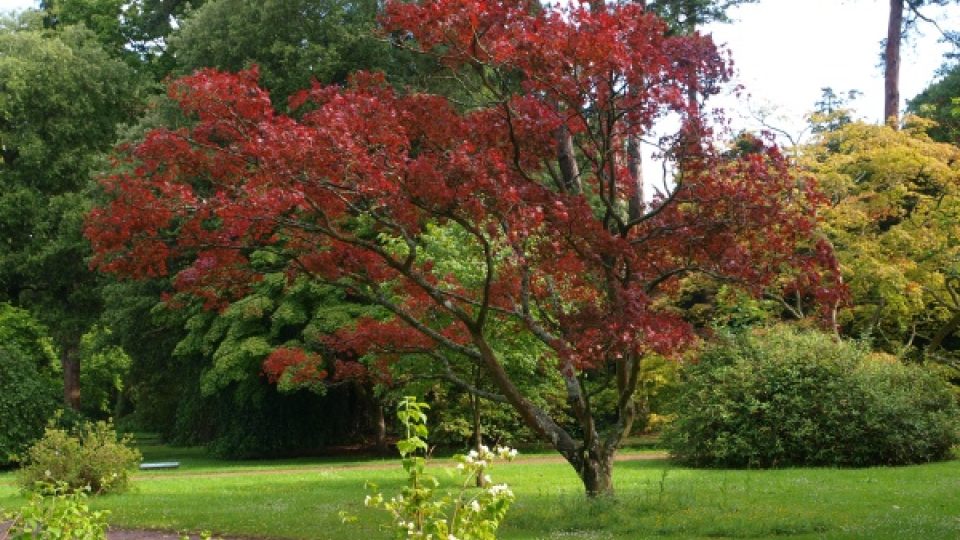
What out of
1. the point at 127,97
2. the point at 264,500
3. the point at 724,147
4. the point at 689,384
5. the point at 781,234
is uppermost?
the point at 127,97

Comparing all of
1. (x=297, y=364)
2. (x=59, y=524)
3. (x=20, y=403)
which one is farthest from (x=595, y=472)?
(x=20, y=403)

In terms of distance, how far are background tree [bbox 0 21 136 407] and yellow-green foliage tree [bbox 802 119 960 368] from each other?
69.2 ft

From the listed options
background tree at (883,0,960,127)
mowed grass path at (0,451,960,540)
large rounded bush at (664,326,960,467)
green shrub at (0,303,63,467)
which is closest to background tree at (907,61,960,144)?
background tree at (883,0,960,127)

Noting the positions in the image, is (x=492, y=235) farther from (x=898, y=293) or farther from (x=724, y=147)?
(x=898, y=293)

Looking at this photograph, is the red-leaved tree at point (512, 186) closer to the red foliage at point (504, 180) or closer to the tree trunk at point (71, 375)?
the red foliage at point (504, 180)

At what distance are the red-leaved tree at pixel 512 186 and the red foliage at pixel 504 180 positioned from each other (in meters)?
0.02

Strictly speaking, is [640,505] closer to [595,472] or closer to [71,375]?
[595,472]

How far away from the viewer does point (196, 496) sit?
620 inches

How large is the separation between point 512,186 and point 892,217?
646 inches

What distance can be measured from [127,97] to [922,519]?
2875 centimetres

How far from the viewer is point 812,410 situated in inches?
738

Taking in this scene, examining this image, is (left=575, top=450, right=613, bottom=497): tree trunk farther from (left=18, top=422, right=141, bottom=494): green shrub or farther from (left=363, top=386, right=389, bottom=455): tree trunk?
(left=363, top=386, right=389, bottom=455): tree trunk

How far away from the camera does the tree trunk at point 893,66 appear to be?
86.5ft

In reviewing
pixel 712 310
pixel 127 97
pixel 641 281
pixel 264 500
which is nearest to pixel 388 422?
pixel 712 310
